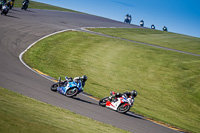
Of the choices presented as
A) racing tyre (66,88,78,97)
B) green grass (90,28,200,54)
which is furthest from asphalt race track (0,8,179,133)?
green grass (90,28,200,54)

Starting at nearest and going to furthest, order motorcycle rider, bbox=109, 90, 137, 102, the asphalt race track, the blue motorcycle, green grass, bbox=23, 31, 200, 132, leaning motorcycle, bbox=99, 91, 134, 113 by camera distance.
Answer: the asphalt race track < the blue motorcycle < leaning motorcycle, bbox=99, 91, 134, 113 < motorcycle rider, bbox=109, 90, 137, 102 < green grass, bbox=23, 31, 200, 132

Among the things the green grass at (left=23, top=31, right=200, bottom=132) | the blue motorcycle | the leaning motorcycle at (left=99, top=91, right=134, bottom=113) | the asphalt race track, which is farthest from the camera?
the green grass at (left=23, top=31, right=200, bottom=132)

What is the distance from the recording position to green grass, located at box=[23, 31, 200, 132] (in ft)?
57.4

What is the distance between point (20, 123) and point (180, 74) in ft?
66.2

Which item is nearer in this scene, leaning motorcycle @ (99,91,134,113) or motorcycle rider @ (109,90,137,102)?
leaning motorcycle @ (99,91,134,113)

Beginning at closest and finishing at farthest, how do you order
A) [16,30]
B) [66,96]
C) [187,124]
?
[66,96] → [187,124] → [16,30]

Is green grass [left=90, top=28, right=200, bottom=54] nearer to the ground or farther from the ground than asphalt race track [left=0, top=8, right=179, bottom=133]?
farther from the ground

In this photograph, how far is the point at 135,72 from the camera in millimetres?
23406

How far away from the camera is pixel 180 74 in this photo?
24047 mm

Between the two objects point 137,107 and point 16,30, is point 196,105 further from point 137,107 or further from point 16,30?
point 16,30

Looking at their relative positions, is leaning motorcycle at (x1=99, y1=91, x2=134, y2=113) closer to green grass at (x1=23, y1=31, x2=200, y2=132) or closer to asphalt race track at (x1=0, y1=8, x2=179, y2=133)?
asphalt race track at (x1=0, y1=8, x2=179, y2=133)

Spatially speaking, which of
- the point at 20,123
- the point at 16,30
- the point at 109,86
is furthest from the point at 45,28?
the point at 20,123

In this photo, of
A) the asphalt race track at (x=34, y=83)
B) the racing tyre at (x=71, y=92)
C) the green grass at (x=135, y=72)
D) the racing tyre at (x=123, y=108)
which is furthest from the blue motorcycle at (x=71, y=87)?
the green grass at (x=135, y=72)

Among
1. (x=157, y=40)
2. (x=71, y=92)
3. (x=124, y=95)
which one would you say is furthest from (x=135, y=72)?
(x=157, y=40)
